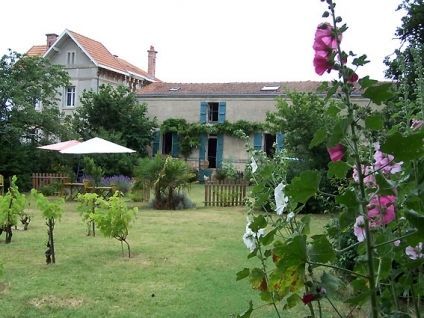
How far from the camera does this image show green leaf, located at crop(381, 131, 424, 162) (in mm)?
1119

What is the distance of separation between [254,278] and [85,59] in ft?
106

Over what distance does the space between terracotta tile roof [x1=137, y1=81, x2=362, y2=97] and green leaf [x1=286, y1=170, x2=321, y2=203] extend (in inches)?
1100

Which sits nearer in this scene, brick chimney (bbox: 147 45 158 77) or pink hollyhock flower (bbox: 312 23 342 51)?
pink hollyhock flower (bbox: 312 23 342 51)

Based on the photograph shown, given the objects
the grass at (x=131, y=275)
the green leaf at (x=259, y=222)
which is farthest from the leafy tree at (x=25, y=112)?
the green leaf at (x=259, y=222)

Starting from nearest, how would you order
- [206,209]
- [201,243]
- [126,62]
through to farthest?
[201,243]
[206,209]
[126,62]

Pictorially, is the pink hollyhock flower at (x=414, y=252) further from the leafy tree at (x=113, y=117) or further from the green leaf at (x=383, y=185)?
the leafy tree at (x=113, y=117)

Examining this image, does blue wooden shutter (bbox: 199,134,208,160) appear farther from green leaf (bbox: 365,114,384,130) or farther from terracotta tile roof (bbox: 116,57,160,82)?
green leaf (bbox: 365,114,384,130)

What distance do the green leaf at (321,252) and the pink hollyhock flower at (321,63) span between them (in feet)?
1.34

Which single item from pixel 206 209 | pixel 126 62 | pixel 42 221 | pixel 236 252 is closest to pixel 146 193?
pixel 206 209

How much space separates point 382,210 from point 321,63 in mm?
484

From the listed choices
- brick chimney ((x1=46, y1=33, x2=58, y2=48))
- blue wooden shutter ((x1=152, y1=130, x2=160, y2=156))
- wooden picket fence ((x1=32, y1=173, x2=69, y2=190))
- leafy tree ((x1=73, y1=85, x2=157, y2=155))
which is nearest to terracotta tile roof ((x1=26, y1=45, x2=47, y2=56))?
brick chimney ((x1=46, y1=33, x2=58, y2=48))

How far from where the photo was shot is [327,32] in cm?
124

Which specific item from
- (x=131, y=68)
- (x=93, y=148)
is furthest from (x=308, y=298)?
(x=131, y=68)

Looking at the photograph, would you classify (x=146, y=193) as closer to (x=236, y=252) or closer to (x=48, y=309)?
(x=236, y=252)
